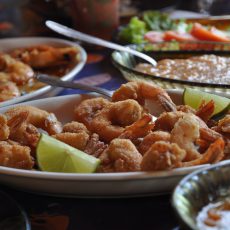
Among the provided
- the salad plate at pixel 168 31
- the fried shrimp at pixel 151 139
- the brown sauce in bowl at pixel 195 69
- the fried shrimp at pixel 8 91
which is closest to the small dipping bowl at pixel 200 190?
the fried shrimp at pixel 151 139

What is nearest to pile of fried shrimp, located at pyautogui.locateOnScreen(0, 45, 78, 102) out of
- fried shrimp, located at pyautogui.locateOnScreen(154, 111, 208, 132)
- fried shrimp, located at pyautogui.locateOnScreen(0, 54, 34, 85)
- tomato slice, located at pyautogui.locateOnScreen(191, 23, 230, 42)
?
fried shrimp, located at pyautogui.locateOnScreen(0, 54, 34, 85)

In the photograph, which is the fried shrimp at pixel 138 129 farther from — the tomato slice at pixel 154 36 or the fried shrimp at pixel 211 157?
the tomato slice at pixel 154 36

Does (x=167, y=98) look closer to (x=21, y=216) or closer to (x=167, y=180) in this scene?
(x=167, y=180)

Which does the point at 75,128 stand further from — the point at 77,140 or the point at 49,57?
the point at 49,57

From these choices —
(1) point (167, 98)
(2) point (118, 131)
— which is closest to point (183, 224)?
(2) point (118, 131)

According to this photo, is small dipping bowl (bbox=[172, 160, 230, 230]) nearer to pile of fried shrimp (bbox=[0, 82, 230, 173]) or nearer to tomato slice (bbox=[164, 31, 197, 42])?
pile of fried shrimp (bbox=[0, 82, 230, 173])

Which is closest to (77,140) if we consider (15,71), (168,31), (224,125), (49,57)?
(224,125)
